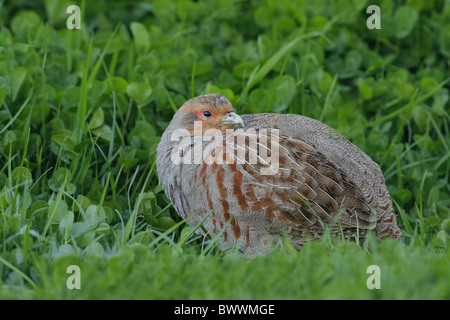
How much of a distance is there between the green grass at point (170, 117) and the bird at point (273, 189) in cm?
13

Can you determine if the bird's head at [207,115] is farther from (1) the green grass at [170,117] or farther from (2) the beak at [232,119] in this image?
(1) the green grass at [170,117]

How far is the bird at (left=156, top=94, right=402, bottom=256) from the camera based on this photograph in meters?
3.41

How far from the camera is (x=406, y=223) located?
4.01 m

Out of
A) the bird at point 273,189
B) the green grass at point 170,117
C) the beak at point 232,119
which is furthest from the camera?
the beak at point 232,119

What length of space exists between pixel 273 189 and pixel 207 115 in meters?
0.68

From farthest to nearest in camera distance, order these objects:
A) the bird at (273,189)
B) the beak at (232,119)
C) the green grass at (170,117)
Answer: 1. the beak at (232,119)
2. the bird at (273,189)
3. the green grass at (170,117)

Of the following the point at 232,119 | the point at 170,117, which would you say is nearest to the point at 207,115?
the point at 232,119

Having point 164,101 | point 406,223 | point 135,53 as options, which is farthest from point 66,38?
point 406,223

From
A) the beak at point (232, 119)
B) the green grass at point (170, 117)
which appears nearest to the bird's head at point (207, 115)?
the beak at point (232, 119)

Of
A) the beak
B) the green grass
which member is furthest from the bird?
the green grass

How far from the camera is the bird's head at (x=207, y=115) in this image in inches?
149

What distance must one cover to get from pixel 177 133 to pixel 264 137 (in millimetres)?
571

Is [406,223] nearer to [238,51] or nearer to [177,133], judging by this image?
[177,133]

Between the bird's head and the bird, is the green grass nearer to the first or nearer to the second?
the bird
